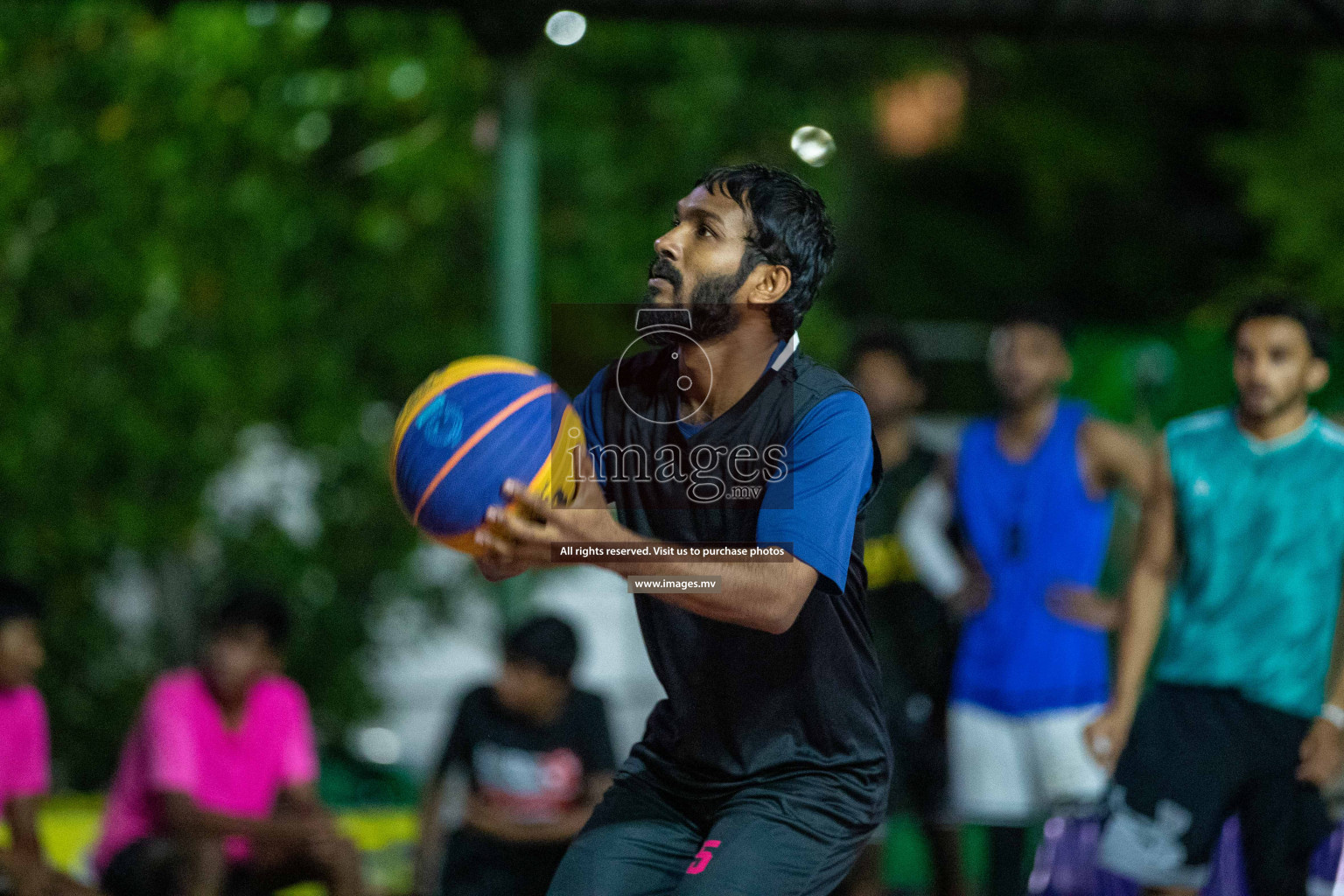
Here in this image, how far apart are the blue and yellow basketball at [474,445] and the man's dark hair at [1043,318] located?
139 inches

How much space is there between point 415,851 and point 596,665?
536cm

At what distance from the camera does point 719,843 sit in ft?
10.1

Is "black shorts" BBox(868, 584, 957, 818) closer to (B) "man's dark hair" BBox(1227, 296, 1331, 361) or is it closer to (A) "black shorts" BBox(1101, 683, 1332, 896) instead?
(A) "black shorts" BBox(1101, 683, 1332, 896)

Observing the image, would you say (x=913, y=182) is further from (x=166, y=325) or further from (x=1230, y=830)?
(x=1230, y=830)

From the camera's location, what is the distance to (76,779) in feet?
30.6

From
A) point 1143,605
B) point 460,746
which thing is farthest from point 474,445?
point 460,746

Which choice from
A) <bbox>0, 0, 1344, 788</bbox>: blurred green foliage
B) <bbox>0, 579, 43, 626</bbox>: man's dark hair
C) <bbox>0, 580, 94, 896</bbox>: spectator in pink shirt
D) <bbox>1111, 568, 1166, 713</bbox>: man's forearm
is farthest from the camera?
<bbox>0, 0, 1344, 788</bbox>: blurred green foliage

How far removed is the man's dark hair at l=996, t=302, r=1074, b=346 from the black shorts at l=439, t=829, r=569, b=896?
2730mm

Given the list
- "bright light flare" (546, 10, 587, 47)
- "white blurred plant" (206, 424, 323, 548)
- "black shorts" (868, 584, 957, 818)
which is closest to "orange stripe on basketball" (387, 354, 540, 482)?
"black shorts" (868, 584, 957, 818)

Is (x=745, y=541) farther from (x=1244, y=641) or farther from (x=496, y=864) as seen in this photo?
(x=496, y=864)

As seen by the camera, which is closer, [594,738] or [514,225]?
[594,738]

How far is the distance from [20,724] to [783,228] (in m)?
4.04

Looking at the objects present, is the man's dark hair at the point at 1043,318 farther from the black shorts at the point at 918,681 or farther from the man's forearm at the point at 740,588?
the man's forearm at the point at 740,588

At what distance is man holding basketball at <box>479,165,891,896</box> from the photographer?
3123 millimetres
